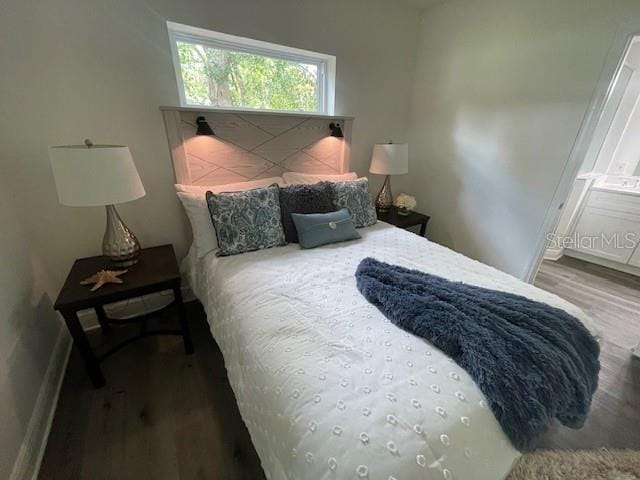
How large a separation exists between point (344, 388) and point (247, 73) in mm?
2293

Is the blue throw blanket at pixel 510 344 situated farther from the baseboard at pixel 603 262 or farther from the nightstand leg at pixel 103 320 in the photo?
the baseboard at pixel 603 262

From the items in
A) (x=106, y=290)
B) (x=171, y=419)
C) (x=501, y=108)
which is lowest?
(x=171, y=419)

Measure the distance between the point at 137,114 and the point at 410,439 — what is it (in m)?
2.19

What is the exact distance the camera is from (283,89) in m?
2.25

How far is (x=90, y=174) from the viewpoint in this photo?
126 centimetres

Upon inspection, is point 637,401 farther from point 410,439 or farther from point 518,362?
point 410,439

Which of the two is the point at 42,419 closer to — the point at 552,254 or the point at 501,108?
the point at 501,108

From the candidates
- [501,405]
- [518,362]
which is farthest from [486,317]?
[501,405]

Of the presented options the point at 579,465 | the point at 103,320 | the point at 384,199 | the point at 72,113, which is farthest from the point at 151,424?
the point at 384,199

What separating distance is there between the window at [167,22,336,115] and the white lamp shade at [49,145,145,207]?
807 mm

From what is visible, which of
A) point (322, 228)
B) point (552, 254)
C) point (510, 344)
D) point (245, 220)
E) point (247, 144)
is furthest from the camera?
point (552, 254)

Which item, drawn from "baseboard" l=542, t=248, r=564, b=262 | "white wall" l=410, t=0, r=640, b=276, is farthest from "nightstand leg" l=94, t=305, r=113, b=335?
"baseboard" l=542, t=248, r=564, b=262

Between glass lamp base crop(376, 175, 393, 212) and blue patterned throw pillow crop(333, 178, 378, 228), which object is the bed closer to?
blue patterned throw pillow crop(333, 178, 378, 228)

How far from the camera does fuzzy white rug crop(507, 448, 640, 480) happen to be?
43.2 inches
